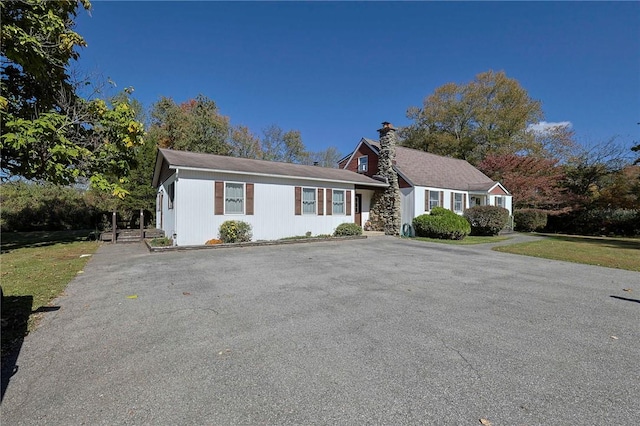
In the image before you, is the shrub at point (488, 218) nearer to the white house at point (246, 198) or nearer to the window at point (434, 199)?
the window at point (434, 199)

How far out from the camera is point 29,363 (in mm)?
2842

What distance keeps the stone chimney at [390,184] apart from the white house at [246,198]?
1.97m

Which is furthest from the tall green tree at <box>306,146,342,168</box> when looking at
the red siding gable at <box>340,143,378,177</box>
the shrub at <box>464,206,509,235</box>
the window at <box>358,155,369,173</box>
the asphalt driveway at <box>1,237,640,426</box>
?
the asphalt driveway at <box>1,237,640,426</box>

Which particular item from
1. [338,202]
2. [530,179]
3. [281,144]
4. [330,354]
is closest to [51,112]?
[338,202]

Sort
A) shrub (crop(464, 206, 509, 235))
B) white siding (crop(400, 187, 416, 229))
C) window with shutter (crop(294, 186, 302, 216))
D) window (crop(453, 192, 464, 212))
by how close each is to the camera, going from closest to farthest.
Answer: window with shutter (crop(294, 186, 302, 216))
white siding (crop(400, 187, 416, 229))
shrub (crop(464, 206, 509, 235))
window (crop(453, 192, 464, 212))

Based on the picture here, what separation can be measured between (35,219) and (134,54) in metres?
13.7

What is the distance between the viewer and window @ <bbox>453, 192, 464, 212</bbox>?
1934 centimetres

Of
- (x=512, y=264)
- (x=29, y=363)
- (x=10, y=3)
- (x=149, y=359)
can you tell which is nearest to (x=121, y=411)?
(x=149, y=359)

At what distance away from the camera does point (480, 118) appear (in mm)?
29688

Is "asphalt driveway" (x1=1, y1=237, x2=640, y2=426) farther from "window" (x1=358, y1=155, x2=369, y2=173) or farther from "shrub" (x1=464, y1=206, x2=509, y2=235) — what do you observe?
"window" (x1=358, y1=155, x2=369, y2=173)

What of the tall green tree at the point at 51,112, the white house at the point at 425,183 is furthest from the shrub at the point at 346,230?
the tall green tree at the point at 51,112

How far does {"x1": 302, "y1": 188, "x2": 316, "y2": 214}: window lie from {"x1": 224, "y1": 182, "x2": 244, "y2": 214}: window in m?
3.14

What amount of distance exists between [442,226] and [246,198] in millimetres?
9887

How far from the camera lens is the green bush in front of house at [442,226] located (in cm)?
1517
